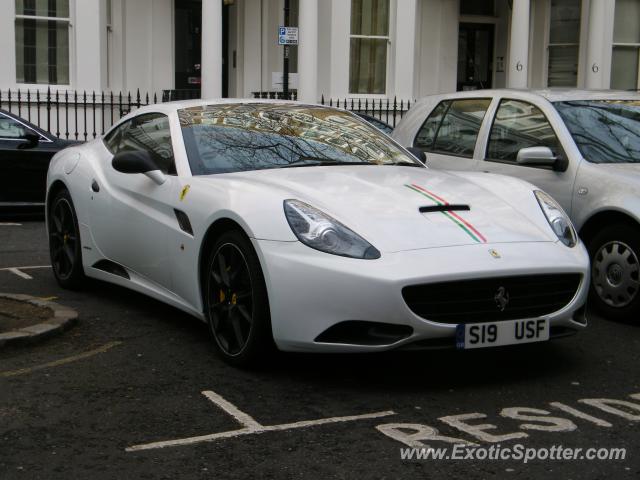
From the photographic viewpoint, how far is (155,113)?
7.18 meters

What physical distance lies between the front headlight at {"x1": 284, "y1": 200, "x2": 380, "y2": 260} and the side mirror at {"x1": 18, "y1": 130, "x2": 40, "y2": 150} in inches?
323

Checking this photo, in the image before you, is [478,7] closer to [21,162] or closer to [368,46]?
[368,46]

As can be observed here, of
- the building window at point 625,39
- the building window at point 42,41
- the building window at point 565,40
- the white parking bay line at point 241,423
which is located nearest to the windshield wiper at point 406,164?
the white parking bay line at point 241,423

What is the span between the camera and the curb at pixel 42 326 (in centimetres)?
603

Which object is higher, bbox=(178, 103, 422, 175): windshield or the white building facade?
the white building facade

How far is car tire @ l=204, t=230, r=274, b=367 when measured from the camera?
5344 mm

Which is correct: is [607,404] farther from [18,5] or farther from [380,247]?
[18,5]

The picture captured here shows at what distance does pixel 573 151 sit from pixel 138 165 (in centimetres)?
319

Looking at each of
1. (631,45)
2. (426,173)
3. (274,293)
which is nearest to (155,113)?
(426,173)

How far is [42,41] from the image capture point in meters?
18.1

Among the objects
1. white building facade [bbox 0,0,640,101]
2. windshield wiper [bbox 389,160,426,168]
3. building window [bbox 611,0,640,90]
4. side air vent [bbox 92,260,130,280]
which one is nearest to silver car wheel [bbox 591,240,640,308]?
windshield wiper [bbox 389,160,426,168]

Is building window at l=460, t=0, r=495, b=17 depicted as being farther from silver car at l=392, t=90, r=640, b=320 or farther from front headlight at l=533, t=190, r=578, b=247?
front headlight at l=533, t=190, r=578, b=247

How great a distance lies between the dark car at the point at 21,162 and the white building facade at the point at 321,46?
16.9ft

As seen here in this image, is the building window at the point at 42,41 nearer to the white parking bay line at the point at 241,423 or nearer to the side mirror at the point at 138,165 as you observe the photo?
the side mirror at the point at 138,165
